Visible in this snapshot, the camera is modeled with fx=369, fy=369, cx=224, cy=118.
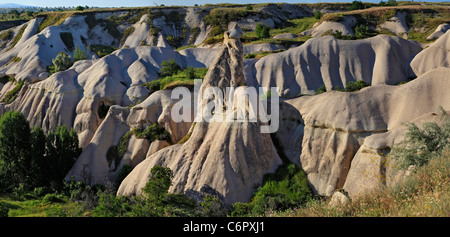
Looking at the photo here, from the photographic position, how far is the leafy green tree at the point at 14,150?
34156mm

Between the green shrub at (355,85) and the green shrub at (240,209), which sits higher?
the green shrub at (355,85)

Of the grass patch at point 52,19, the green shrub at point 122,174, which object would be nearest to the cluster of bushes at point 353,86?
the green shrub at point 122,174

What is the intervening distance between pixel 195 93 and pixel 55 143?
47.8 ft

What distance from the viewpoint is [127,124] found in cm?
3744

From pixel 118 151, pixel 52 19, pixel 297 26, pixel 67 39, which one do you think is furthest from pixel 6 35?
pixel 118 151

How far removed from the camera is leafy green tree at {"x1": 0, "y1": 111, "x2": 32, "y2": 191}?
34.2 meters

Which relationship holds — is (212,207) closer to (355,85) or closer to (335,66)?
(355,85)

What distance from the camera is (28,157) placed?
1373 inches

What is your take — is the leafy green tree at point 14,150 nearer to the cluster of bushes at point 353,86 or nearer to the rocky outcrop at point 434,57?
the cluster of bushes at point 353,86

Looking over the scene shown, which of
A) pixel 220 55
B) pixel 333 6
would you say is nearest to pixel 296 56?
pixel 220 55

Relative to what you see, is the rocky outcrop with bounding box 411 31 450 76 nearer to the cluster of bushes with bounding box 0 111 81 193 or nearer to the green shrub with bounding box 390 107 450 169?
the green shrub with bounding box 390 107 450 169

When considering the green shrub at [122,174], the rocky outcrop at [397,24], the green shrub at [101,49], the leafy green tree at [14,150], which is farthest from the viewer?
the green shrub at [101,49]

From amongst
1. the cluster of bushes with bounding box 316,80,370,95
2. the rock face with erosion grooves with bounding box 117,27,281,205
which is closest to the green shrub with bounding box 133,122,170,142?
the rock face with erosion grooves with bounding box 117,27,281,205
